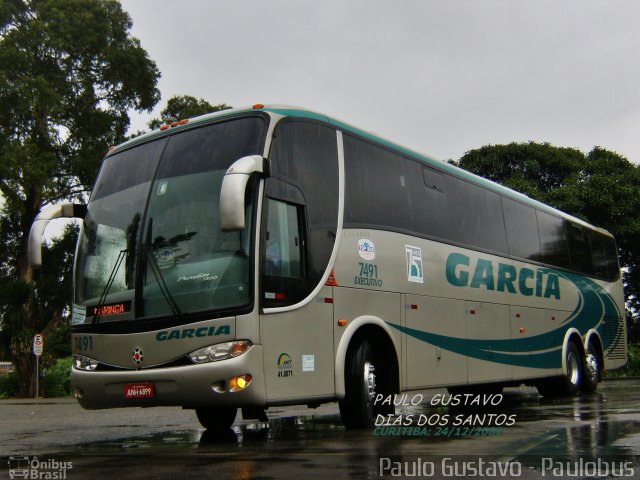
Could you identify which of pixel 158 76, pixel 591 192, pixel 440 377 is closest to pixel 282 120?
pixel 440 377

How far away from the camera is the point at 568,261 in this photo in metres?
16.6

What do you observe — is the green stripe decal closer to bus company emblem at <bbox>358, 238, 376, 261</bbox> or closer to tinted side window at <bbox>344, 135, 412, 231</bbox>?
bus company emblem at <bbox>358, 238, 376, 261</bbox>

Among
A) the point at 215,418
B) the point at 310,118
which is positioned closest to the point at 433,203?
the point at 310,118

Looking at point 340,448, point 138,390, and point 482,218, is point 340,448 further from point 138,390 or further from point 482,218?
point 482,218

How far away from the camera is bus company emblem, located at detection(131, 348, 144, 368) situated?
772 cm

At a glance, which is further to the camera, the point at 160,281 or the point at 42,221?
the point at 42,221

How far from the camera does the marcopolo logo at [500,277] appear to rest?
11.7 m

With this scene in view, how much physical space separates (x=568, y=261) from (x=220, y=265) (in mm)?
11022

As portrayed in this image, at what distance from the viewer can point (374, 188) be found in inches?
390

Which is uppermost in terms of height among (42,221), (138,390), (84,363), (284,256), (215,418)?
(42,221)

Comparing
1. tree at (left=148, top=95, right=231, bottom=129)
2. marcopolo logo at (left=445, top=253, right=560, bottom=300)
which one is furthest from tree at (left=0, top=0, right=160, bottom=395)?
marcopolo logo at (left=445, top=253, right=560, bottom=300)

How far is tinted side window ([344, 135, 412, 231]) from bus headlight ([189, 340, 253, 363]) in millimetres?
2371

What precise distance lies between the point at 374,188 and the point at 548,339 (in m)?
6.62

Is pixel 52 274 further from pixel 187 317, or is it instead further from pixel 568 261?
pixel 187 317
